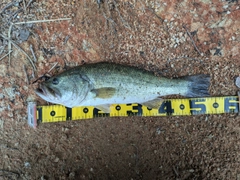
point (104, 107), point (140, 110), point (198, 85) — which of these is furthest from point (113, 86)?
point (198, 85)

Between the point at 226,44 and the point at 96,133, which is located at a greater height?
the point at 226,44

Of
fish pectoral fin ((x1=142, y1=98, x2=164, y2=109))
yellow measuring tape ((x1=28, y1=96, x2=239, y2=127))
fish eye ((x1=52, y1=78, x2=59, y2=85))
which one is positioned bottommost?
yellow measuring tape ((x1=28, y1=96, x2=239, y2=127))

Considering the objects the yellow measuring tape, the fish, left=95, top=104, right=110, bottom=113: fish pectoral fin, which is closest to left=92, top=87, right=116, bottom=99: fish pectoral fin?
the fish

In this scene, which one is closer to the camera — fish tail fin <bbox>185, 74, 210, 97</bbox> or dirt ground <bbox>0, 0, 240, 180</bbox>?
fish tail fin <bbox>185, 74, 210, 97</bbox>

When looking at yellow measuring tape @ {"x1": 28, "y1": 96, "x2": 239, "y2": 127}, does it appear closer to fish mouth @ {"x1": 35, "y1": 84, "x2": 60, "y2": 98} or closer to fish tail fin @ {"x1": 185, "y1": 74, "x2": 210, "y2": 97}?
fish tail fin @ {"x1": 185, "y1": 74, "x2": 210, "y2": 97}

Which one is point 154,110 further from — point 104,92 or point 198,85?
point 104,92

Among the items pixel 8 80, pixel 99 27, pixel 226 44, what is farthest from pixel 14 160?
pixel 226 44

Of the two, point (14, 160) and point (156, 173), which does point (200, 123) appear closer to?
point (156, 173)
